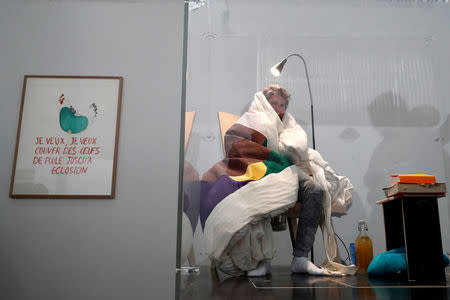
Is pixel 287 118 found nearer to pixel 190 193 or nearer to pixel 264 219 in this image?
pixel 264 219

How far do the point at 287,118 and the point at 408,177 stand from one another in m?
0.58

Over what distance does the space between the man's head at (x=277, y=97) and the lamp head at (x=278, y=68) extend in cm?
5

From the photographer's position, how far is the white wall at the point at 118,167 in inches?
75.9

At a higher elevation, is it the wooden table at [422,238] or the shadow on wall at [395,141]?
the shadow on wall at [395,141]

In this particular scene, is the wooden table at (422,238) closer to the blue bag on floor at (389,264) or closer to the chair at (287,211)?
the blue bag on floor at (389,264)

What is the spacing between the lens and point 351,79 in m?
1.59

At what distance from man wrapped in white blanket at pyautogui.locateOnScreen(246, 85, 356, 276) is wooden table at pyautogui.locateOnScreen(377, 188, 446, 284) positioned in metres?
0.26

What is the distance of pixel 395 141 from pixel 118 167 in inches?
55.5

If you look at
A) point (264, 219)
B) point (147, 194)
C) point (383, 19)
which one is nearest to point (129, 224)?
point (147, 194)

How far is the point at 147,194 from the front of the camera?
2021 mm

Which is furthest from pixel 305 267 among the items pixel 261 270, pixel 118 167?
pixel 118 167

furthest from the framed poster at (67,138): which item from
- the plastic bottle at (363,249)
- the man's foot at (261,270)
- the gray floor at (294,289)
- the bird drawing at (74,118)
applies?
the plastic bottle at (363,249)

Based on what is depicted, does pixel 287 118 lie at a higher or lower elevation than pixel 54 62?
lower

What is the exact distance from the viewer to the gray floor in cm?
88
